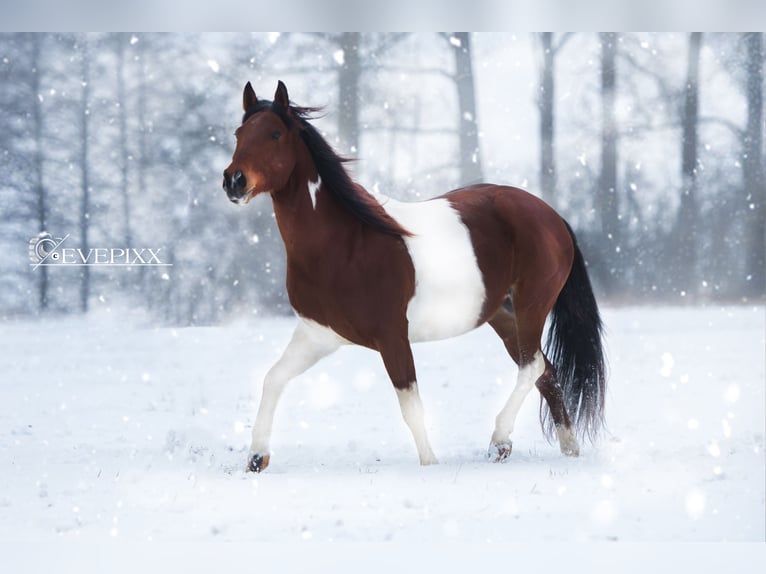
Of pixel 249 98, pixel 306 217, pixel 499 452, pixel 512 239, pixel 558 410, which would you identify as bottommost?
pixel 499 452

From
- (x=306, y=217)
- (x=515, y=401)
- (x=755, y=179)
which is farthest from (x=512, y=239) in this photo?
(x=755, y=179)

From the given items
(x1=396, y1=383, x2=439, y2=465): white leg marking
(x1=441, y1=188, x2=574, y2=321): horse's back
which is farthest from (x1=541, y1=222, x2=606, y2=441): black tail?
(x1=396, y1=383, x2=439, y2=465): white leg marking

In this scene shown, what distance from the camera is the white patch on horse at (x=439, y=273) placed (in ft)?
10.6

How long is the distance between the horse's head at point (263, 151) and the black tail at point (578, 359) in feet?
4.26

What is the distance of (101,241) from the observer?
3.57 meters

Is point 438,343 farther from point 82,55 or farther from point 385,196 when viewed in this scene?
point 82,55

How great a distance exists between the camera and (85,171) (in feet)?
11.8

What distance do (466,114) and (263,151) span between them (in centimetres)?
100

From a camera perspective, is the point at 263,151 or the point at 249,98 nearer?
the point at 263,151

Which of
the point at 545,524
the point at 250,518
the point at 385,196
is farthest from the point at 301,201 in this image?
the point at 545,524

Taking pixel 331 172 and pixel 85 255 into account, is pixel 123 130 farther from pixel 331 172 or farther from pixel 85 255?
pixel 331 172

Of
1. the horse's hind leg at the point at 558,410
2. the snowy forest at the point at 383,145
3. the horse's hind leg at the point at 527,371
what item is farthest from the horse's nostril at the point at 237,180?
the horse's hind leg at the point at 558,410

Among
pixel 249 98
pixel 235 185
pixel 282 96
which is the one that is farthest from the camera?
pixel 249 98

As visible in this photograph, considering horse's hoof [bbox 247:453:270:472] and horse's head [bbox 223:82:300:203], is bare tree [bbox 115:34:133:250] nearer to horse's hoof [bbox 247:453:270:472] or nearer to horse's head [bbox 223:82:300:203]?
horse's head [bbox 223:82:300:203]
